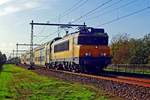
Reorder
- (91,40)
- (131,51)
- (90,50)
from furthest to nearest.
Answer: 1. (131,51)
2. (91,40)
3. (90,50)

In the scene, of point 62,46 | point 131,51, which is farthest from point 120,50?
point 62,46

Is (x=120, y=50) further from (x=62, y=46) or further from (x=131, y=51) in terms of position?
(x=62, y=46)

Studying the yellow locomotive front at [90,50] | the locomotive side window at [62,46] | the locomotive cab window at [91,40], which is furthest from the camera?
the locomotive side window at [62,46]

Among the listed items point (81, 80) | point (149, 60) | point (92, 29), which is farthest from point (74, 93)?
point (149, 60)

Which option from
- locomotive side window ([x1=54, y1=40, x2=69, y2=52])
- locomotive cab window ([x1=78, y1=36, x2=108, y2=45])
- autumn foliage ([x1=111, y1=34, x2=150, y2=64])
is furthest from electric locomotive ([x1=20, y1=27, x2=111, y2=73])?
autumn foliage ([x1=111, y1=34, x2=150, y2=64])

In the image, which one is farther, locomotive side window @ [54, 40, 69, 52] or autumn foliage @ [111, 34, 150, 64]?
autumn foliage @ [111, 34, 150, 64]

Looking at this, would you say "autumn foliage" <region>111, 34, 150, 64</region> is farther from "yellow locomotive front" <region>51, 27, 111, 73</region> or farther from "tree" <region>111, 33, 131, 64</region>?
→ "yellow locomotive front" <region>51, 27, 111, 73</region>

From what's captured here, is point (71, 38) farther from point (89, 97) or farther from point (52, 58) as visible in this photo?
point (89, 97)

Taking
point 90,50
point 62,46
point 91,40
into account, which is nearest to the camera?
point 90,50

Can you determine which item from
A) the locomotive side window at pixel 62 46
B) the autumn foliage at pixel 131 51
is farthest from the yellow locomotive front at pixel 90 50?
the autumn foliage at pixel 131 51

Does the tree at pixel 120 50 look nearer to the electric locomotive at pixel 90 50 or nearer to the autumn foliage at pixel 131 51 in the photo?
the autumn foliage at pixel 131 51

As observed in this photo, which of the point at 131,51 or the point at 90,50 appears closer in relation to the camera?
the point at 90,50

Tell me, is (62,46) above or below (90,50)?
above

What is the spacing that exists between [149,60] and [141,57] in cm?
616
